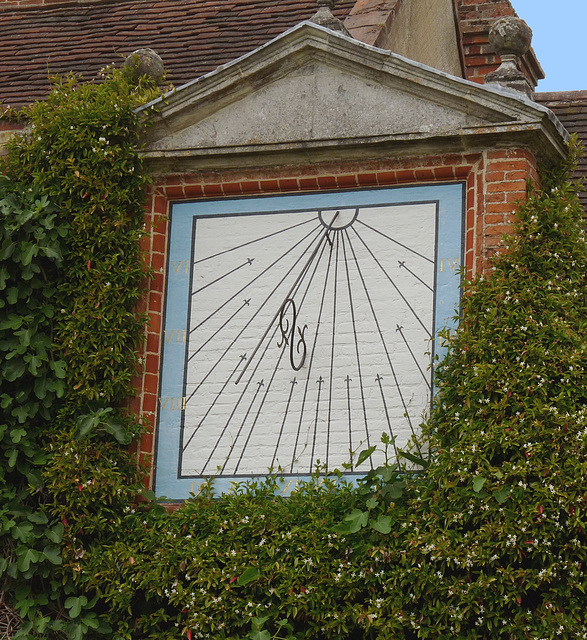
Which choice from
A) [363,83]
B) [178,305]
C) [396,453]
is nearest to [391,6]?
[363,83]

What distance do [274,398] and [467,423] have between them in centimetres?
112

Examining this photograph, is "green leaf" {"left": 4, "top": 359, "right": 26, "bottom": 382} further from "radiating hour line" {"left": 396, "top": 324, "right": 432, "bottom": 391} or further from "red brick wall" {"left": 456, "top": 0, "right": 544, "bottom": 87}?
"red brick wall" {"left": 456, "top": 0, "right": 544, "bottom": 87}

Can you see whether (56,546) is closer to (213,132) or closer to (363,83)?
(213,132)

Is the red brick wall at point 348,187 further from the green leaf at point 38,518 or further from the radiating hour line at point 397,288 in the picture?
the green leaf at point 38,518

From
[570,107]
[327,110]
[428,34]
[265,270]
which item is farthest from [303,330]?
[428,34]

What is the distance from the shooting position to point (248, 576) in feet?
20.3

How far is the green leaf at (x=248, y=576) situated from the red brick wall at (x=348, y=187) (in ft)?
3.05

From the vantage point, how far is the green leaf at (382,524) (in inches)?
238

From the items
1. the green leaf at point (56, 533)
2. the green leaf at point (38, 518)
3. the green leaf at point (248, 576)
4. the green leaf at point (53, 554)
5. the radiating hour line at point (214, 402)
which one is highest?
the radiating hour line at point (214, 402)

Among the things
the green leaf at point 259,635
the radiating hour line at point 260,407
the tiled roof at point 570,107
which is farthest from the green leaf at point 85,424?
the tiled roof at point 570,107

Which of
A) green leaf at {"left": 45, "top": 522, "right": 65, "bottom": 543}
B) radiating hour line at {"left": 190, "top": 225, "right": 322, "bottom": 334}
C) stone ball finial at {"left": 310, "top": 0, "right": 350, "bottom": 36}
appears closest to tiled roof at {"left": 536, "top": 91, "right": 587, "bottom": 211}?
stone ball finial at {"left": 310, "top": 0, "right": 350, "bottom": 36}

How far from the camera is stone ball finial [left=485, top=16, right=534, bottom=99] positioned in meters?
7.11

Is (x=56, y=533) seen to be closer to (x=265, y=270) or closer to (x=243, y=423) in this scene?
(x=243, y=423)

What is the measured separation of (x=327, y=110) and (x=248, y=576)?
8.34ft
